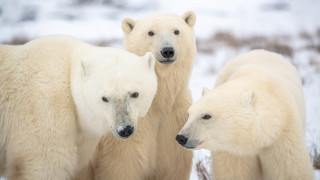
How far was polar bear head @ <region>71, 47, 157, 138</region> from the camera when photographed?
241cm

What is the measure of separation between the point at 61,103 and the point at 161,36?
4.04ft

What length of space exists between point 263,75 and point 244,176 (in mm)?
990

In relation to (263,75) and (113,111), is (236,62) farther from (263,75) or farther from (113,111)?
(113,111)

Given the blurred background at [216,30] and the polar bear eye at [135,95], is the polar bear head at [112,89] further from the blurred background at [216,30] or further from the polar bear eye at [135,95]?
the blurred background at [216,30]

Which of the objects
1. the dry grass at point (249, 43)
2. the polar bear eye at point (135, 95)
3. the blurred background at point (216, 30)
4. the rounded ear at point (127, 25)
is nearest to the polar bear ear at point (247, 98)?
the polar bear eye at point (135, 95)

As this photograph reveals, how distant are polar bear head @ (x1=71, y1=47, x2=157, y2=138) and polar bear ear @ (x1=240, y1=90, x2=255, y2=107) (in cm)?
78

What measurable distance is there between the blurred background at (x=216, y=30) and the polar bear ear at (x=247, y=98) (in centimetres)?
170

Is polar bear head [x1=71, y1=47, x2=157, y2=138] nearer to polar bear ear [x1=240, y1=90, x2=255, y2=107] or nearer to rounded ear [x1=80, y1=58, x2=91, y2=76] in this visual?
rounded ear [x1=80, y1=58, x2=91, y2=76]

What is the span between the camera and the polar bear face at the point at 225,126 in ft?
9.23

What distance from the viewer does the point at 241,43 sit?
1352cm

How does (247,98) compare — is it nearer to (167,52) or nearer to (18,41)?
(167,52)

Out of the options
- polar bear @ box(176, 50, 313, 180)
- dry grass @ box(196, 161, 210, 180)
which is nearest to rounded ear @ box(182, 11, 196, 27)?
polar bear @ box(176, 50, 313, 180)

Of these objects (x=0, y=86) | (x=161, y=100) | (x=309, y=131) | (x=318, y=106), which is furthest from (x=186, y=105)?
(x=318, y=106)

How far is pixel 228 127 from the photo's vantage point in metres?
2.82
